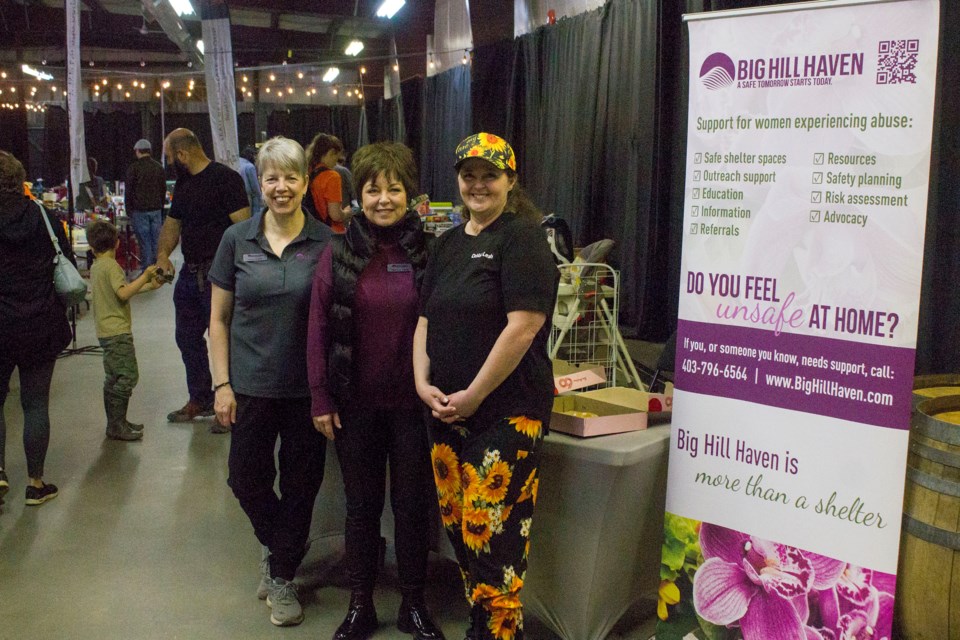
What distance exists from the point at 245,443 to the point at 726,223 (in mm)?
1475

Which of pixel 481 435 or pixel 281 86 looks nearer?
pixel 481 435

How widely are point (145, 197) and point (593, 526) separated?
27.7 feet

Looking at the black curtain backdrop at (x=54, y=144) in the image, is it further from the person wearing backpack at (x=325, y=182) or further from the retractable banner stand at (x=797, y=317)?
the retractable banner stand at (x=797, y=317)

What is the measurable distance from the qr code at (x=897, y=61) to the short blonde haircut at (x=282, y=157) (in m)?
1.51

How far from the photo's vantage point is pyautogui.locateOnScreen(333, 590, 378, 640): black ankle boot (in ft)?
8.01

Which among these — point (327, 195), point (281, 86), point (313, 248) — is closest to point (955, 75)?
point (313, 248)

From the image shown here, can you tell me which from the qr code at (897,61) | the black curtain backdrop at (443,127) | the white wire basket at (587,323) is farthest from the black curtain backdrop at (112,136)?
the qr code at (897,61)

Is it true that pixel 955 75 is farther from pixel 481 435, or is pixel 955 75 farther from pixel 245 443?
pixel 245 443

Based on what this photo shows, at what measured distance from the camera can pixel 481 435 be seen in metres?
2.10

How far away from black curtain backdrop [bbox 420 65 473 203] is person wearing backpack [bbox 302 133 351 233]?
15.3 ft

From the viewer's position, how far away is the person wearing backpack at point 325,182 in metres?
5.10

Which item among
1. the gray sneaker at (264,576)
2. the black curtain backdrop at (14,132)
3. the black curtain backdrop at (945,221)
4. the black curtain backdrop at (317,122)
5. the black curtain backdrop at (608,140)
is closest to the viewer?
the gray sneaker at (264,576)

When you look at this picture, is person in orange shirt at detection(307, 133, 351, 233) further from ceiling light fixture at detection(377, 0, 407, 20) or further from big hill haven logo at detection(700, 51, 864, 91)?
ceiling light fixture at detection(377, 0, 407, 20)

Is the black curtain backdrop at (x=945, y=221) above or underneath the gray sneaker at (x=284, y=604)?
above
